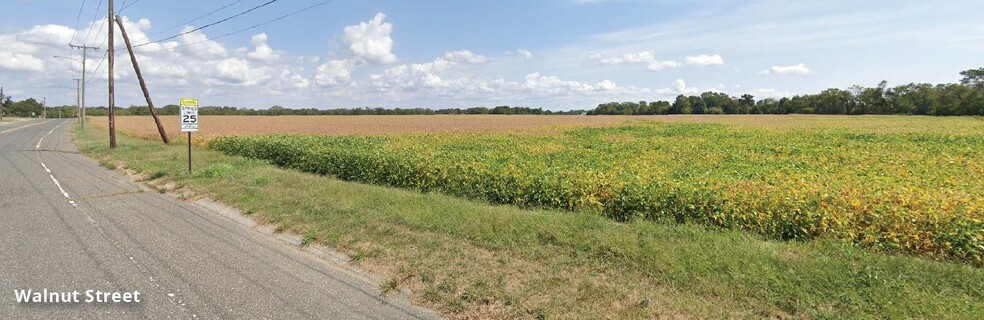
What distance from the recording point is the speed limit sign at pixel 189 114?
1202 cm

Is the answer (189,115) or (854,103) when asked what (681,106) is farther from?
(189,115)

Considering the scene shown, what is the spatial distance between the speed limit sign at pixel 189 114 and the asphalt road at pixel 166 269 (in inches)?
168

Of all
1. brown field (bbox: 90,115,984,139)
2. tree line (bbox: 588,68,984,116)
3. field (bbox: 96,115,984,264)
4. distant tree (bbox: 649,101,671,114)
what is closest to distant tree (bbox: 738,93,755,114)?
tree line (bbox: 588,68,984,116)

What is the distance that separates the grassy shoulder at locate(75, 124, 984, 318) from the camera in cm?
379

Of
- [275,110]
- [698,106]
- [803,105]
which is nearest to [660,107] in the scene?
[698,106]

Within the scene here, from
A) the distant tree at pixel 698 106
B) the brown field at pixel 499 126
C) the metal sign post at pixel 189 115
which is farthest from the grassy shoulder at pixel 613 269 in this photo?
the distant tree at pixel 698 106

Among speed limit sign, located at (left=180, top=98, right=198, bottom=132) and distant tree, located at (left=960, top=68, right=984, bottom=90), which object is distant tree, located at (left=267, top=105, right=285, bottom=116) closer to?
speed limit sign, located at (left=180, top=98, right=198, bottom=132)

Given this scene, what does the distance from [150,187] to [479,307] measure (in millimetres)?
10422

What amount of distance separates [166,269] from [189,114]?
9.10 m

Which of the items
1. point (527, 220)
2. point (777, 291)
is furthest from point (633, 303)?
point (527, 220)

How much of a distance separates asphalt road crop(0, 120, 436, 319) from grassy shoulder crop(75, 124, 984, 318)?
0.60 m

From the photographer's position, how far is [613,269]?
4629mm

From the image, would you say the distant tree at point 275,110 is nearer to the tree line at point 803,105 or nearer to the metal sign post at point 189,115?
the tree line at point 803,105

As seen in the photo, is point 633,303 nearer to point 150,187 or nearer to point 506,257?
point 506,257
